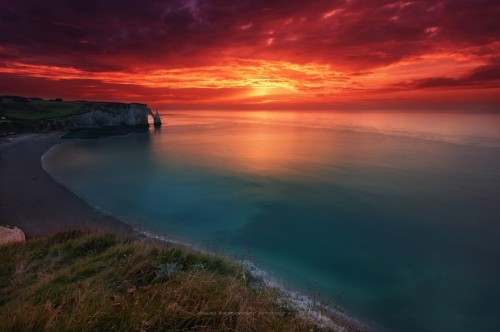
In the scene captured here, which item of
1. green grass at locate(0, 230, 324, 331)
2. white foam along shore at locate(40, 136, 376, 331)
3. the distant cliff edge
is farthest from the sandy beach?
the distant cliff edge

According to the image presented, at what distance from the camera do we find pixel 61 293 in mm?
5551

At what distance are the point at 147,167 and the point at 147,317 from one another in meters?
40.0

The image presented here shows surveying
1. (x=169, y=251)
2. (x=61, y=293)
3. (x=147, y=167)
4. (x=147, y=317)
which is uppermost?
(x=147, y=317)

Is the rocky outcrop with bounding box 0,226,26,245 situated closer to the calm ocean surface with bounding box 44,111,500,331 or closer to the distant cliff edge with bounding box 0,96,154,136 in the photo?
the calm ocean surface with bounding box 44,111,500,331

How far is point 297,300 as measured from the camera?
10.4m

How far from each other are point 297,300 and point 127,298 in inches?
281

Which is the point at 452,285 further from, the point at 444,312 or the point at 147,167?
the point at 147,167

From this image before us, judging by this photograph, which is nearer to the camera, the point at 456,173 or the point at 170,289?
the point at 170,289

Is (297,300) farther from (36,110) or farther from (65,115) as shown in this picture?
(36,110)

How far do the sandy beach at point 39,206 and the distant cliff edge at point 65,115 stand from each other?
156 ft

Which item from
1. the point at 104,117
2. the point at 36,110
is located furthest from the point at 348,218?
the point at 36,110

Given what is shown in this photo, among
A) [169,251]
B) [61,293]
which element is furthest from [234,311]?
[169,251]

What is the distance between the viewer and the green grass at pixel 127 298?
4086 millimetres

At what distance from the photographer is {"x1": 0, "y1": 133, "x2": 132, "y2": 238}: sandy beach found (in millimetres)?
17969
